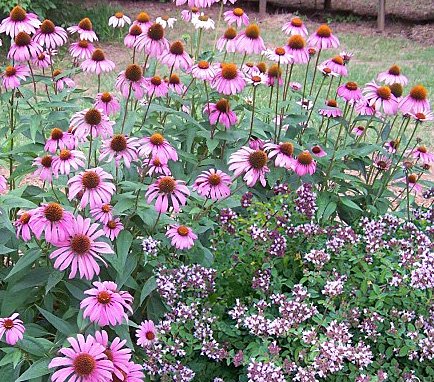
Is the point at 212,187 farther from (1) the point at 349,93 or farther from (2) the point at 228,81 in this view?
(1) the point at 349,93

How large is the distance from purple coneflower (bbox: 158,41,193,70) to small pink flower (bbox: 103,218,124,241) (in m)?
0.86

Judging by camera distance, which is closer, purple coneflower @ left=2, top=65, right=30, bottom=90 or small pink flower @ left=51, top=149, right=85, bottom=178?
small pink flower @ left=51, top=149, right=85, bottom=178

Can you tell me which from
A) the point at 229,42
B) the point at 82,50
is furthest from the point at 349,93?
the point at 82,50

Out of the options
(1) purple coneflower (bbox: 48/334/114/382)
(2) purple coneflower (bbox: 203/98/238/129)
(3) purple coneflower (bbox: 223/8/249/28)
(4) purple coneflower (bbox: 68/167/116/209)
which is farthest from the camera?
(3) purple coneflower (bbox: 223/8/249/28)

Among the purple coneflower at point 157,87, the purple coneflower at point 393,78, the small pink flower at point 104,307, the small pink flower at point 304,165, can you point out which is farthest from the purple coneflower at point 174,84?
the small pink flower at point 104,307

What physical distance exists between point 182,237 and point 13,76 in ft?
3.23

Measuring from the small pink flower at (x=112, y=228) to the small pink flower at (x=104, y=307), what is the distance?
1.05 ft

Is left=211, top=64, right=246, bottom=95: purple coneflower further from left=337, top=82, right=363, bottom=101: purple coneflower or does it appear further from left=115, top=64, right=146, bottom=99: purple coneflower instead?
left=337, top=82, right=363, bottom=101: purple coneflower

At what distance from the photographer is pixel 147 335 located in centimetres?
180

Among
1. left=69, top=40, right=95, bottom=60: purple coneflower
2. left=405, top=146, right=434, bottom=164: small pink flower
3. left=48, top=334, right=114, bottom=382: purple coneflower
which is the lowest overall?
left=48, top=334, right=114, bottom=382: purple coneflower

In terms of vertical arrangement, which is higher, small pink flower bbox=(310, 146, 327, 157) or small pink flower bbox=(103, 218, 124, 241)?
small pink flower bbox=(310, 146, 327, 157)

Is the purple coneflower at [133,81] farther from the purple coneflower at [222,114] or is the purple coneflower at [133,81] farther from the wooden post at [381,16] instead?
the wooden post at [381,16]

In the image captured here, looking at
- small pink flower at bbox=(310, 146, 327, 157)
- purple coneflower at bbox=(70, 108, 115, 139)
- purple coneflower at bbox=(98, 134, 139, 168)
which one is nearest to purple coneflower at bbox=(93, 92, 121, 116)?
purple coneflower at bbox=(70, 108, 115, 139)

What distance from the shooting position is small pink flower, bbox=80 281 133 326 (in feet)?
4.98
